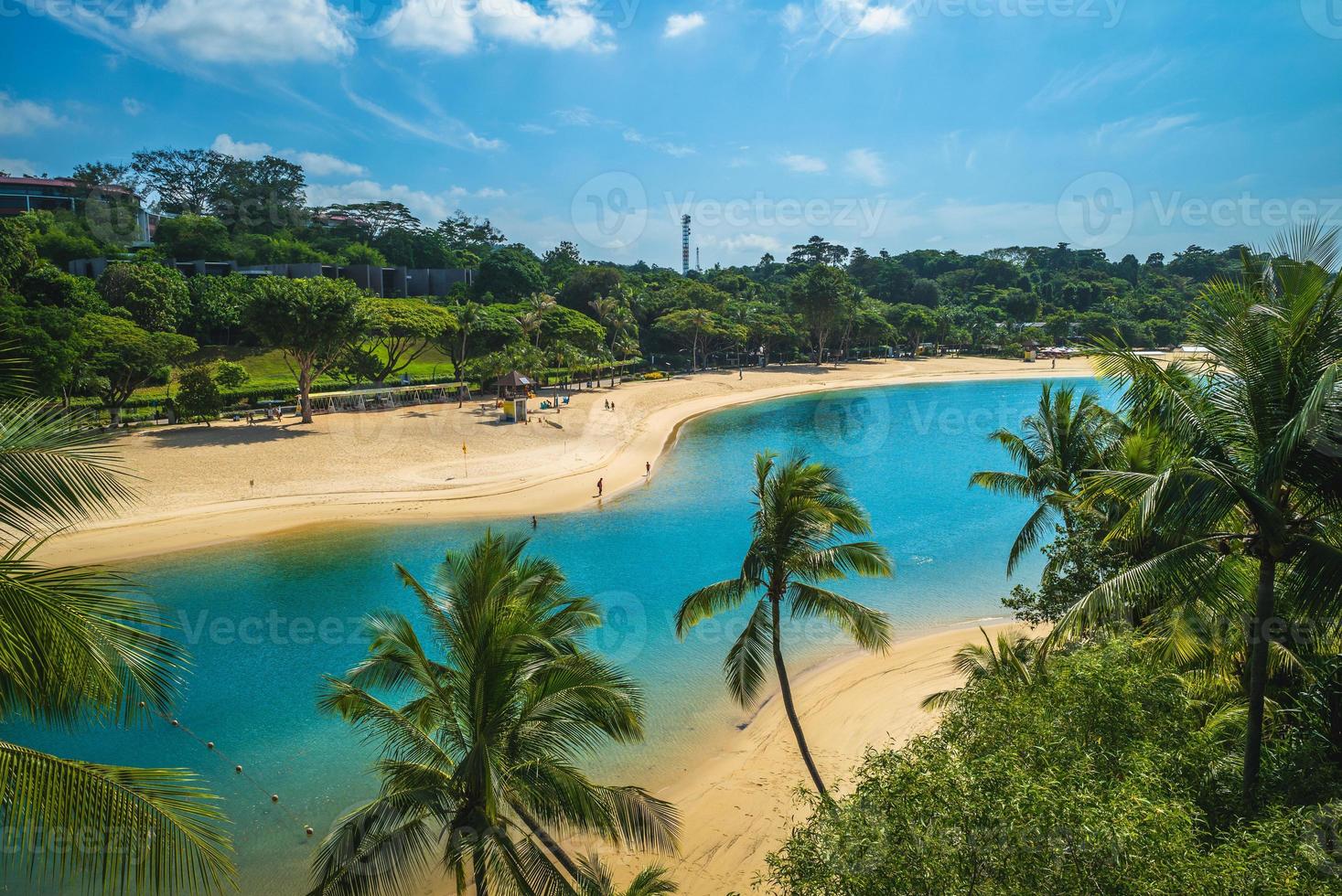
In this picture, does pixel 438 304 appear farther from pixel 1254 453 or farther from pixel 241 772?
pixel 1254 453

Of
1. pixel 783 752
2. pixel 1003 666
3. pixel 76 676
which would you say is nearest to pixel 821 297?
pixel 783 752

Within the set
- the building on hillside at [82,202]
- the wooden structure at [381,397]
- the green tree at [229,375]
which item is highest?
the building on hillside at [82,202]

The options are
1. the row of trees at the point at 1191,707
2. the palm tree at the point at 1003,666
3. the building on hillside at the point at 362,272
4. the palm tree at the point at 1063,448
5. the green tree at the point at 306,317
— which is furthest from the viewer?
the building on hillside at the point at 362,272

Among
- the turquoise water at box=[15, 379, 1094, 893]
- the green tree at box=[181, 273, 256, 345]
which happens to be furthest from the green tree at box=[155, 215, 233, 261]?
the turquoise water at box=[15, 379, 1094, 893]

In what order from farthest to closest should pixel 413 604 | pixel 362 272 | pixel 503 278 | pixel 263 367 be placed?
pixel 503 278 < pixel 362 272 < pixel 263 367 < pixel 413 604

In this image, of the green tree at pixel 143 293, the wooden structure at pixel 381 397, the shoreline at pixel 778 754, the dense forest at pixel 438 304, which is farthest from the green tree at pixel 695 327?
the shoreline at pixel 778 754

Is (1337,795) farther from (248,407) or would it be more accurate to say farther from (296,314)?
(248,407)

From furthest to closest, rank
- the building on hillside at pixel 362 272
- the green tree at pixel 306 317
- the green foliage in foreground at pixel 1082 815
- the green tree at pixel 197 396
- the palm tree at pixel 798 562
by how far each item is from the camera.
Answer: the building on hillside at pixel 362 272 < the green tree at pixel 306 317 < the green tree at pixel 197 396 < the palm tree at pixel 798 562 < the green foliage in foreground at pixel 1082 815

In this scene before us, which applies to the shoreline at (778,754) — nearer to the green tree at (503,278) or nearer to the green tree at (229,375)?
the green tree at (229,375)
